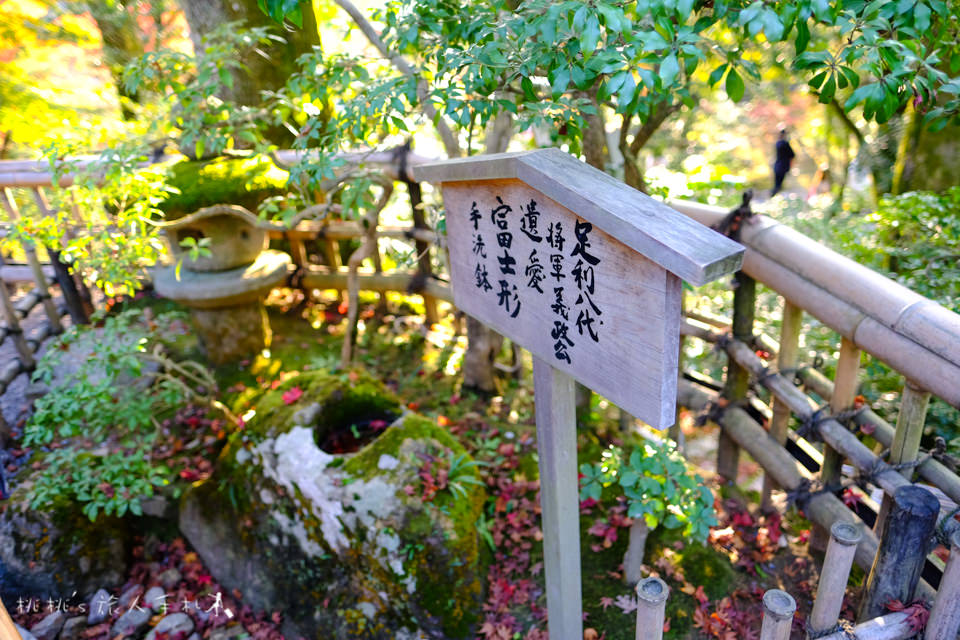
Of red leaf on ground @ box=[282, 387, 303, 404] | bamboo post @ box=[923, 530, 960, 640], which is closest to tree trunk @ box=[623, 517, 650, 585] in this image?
bamboo post @ box=[923, 530, 960, 640]

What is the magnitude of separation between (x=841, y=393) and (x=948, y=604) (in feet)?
3.66

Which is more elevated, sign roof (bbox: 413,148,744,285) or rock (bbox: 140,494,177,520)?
sign roof (bbox: 413,148,744,285)

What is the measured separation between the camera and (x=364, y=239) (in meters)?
4.61

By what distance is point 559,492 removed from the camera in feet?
7.70

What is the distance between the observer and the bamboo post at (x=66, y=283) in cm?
509

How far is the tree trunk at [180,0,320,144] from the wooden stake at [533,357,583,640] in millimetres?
3854

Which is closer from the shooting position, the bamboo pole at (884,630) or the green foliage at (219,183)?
the bamboo pole at (884,630)

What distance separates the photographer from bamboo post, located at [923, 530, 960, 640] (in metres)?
2.00

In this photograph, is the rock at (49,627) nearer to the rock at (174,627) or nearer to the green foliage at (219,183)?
the rock at (174,627)

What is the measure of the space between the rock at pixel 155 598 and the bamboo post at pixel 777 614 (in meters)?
3.50

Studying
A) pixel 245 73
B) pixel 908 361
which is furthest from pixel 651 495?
pixel 245 73

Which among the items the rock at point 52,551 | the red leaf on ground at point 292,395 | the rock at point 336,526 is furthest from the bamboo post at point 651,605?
the rock at point 52,551

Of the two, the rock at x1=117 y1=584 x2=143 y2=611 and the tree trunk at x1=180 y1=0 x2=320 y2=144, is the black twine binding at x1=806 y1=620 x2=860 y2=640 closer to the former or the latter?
the rock at x1=117 y1=584 x2=143 y2=611

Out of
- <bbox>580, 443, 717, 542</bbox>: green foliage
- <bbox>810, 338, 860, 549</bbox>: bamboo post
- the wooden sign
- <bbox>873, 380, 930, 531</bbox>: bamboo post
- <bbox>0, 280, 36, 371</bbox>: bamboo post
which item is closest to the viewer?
the wooden sign
